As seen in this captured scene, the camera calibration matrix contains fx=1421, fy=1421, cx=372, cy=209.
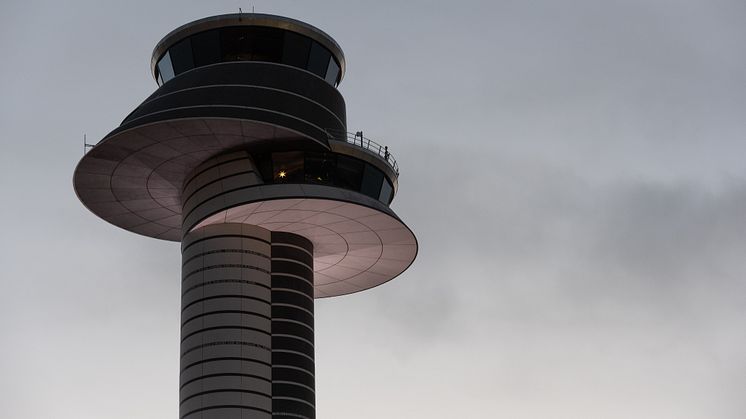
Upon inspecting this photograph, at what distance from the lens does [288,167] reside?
288 ft

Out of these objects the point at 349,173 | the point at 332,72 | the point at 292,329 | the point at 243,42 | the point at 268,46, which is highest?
the point at 243,42

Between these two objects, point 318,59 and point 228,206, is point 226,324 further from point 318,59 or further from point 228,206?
point 318,59

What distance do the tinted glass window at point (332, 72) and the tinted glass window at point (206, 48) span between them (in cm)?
761

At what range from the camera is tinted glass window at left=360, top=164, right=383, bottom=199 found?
8969cm

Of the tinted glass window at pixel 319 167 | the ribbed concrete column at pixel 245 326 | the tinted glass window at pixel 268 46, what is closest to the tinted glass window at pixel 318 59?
the tinted glass window at pixel 268 46

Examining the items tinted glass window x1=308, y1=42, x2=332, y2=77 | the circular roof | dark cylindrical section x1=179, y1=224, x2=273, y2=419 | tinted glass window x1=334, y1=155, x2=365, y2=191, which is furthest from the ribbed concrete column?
tinted glass window x1=308, y1=42, x2=332, y2=77

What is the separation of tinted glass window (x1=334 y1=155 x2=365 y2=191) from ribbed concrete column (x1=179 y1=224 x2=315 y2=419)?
17.6 ft

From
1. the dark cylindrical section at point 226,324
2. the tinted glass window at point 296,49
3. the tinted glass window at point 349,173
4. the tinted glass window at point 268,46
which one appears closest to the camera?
the dark cylindrical section at point 226,324

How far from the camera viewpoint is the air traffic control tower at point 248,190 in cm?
8550

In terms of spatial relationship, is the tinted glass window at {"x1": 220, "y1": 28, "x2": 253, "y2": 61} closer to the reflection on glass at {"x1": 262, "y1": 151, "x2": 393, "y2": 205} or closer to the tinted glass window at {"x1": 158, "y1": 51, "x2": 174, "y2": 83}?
the tinted glass window at {"x1": 158, "y1": 51, "x2": 174, "y2": 83}

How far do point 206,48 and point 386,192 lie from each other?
1506 cm

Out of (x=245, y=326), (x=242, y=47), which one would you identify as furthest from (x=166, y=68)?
(x=245, y=326)

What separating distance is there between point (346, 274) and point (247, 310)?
1355 cm

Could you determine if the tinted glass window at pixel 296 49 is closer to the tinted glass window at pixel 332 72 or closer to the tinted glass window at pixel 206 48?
the tinted glass window at pixel 332 72
